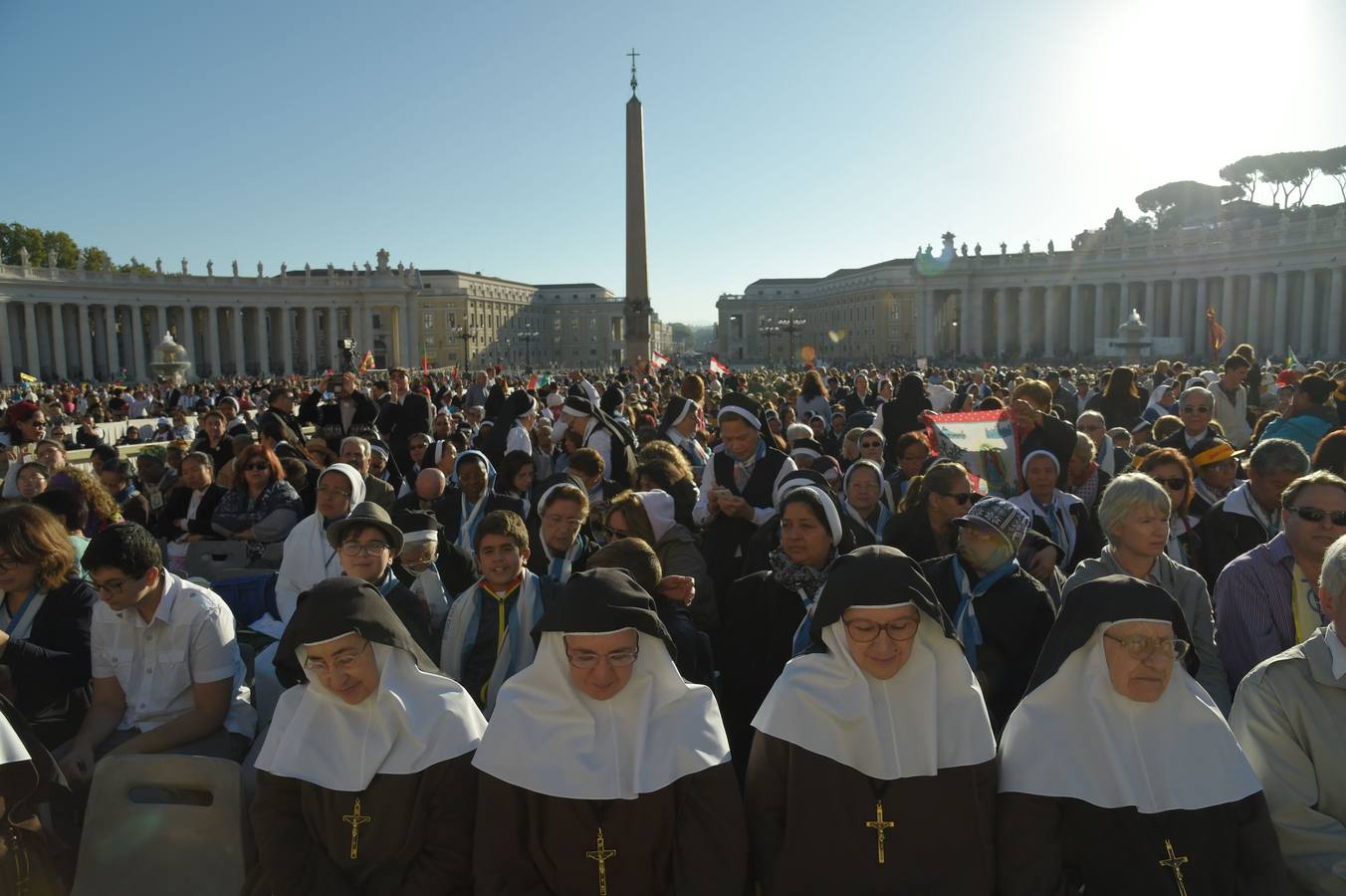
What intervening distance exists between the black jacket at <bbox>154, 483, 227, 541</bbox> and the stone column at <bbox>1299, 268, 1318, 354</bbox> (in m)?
58.1

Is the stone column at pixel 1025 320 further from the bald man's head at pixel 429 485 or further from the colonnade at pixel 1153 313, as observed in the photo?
the bald man's head at pixel 429 485

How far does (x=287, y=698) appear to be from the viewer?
131 inches

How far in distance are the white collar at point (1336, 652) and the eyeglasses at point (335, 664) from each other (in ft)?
10.3

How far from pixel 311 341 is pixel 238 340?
680 centimetres

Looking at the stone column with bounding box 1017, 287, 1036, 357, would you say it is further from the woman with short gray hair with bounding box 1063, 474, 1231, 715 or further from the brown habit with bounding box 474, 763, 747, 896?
the brown habit with bounding box 474, 763, 747, 896

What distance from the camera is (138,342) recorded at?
6838cm

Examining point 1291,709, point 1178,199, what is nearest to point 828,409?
point 1291,709

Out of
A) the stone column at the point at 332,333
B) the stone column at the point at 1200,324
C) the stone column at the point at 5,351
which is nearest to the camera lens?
the stone column at the point at 5,351

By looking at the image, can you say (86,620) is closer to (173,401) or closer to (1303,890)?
(1303,890)

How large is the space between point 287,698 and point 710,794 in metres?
1.52

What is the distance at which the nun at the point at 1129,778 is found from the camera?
2.88 m

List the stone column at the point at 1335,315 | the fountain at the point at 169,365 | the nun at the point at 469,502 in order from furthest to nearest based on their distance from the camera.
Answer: the stone column at the point at 1335,315
the fountain at the point at 169,365
the nun at the point at 469,502

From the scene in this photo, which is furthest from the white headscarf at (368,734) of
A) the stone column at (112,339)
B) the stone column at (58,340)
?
the stone column at (112,339)

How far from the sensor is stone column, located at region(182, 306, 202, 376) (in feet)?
234
